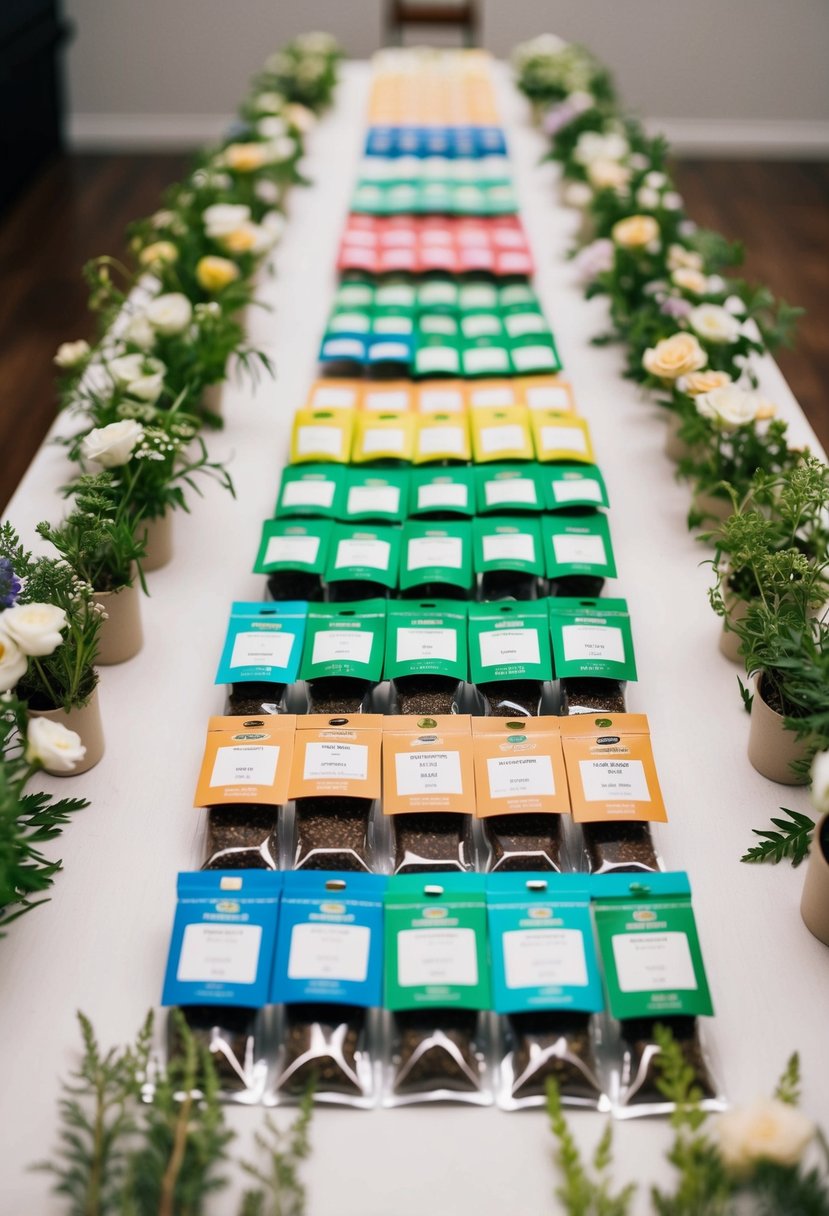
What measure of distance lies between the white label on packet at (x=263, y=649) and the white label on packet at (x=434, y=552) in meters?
0.26

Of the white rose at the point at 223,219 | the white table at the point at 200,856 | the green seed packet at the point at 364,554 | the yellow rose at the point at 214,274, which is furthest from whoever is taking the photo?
the white rose at the point at 223,219

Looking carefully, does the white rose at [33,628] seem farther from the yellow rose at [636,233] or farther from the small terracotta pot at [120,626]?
the yellow rose at [636,233]

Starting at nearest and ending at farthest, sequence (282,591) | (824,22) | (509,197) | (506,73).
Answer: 1. (282,591)
2. (509,197)
3. (506,73)
4. (824,22)

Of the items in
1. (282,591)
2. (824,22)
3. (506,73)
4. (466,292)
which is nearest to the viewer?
(282,591)

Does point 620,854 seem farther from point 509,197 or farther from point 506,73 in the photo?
point 506,73

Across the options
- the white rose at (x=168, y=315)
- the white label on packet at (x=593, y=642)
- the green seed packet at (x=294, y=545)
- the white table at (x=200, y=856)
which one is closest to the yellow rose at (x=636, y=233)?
the white table at (x=200, y=856)

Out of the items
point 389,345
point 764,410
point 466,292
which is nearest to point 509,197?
point 466,292

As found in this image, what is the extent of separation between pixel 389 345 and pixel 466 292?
401mm

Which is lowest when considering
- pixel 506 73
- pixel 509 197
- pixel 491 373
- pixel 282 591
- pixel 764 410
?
pixel 282 591

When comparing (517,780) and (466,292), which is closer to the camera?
(517,780)

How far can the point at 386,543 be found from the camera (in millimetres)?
1765

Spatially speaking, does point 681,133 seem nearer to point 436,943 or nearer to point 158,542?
point 158,542

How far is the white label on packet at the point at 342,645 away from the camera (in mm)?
1539

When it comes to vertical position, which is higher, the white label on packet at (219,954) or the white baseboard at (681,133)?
the white baseboard at (681,133)
